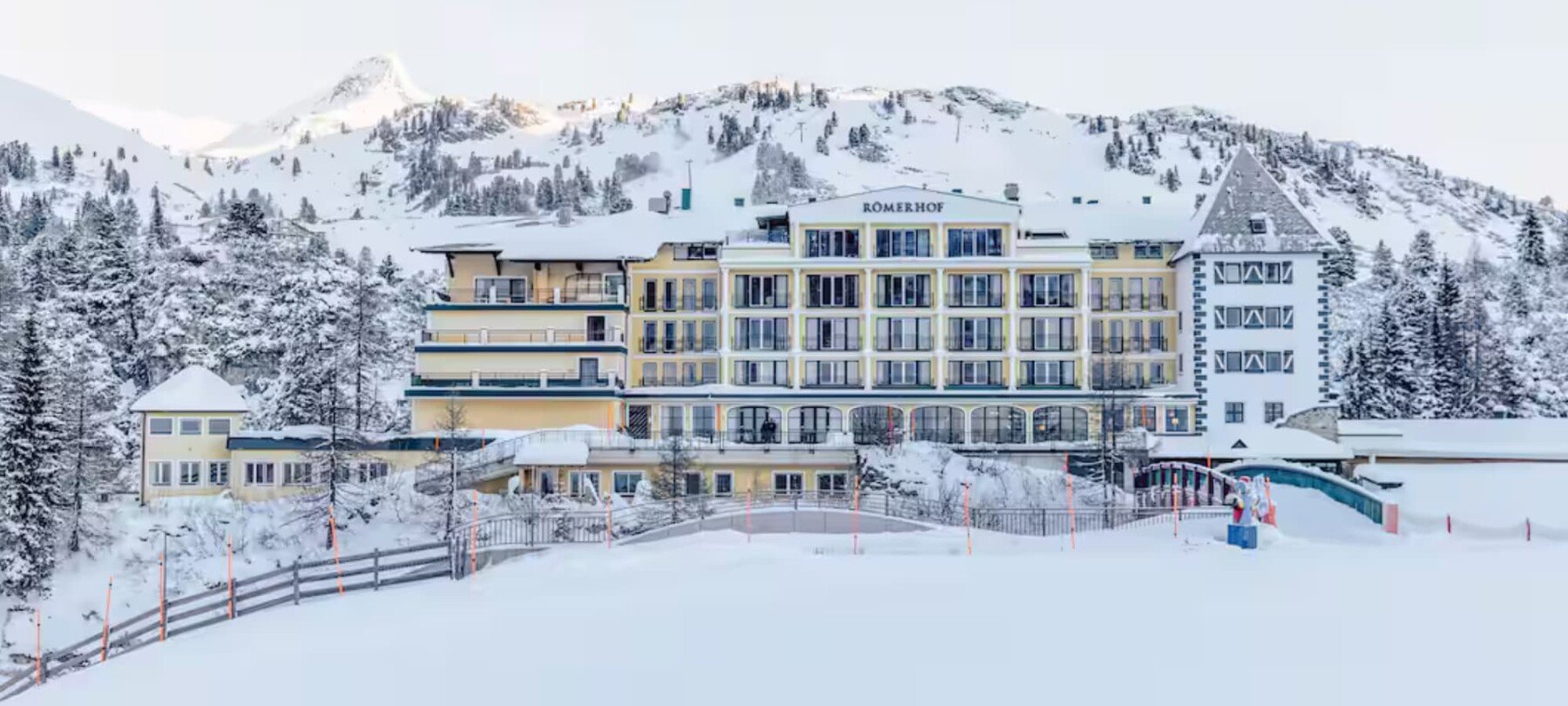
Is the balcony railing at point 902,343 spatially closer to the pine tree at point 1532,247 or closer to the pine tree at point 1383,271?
the pine tree at point 1383,271

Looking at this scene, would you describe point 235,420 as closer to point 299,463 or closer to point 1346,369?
point 299,463

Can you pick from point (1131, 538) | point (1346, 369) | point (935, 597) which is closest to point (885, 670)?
point (935, 597)

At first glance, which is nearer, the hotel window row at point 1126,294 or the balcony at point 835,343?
the balcony at point 835,343

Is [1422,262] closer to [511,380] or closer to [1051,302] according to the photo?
[1051,302]

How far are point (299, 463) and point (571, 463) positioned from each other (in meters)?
10.8

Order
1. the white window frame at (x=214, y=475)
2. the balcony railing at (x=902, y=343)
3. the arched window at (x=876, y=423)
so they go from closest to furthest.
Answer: the white window frame at (x=214, y=475), the arched window at (x=876, y=423), the balcony railing at (x=902, y=343)

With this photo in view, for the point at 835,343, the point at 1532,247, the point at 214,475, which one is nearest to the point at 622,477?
the point at 835,343

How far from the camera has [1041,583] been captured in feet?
86.2

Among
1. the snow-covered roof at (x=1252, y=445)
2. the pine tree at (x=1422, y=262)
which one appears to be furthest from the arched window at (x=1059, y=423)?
the pine tree at (x=1422, y=262)

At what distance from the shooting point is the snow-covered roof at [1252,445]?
56.9 meters

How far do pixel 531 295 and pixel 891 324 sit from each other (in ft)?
56.5

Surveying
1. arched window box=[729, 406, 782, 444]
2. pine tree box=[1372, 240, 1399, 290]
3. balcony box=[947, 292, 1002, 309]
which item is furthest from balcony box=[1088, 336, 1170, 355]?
pine tree box=[1372, 240, 1399, 290]

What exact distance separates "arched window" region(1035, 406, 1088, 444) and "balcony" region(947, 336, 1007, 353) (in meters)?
3.85

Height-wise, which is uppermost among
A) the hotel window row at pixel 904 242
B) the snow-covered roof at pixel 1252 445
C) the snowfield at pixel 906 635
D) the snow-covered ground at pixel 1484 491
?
the hotel window row at pixel 904 242
